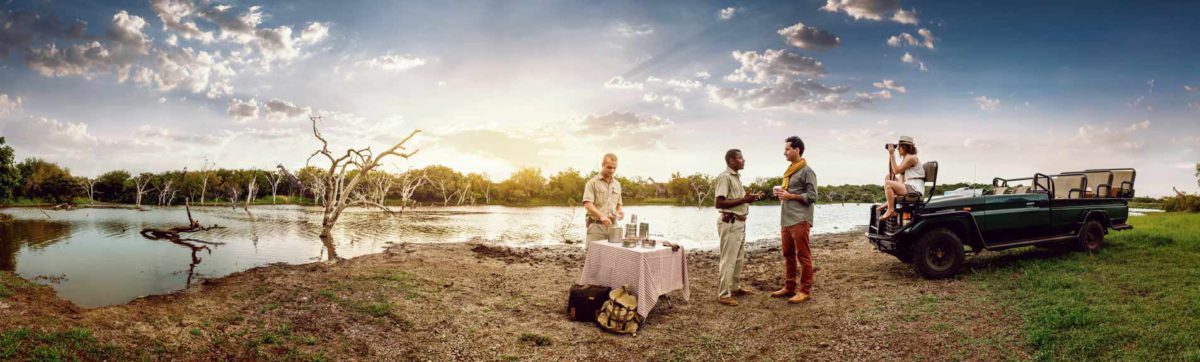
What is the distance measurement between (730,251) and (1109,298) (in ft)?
15.4

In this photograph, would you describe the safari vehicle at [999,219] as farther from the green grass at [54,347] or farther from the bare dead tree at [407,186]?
the bare dead tree at [407,186]

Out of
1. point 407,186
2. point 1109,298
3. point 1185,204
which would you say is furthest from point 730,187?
point 407,186

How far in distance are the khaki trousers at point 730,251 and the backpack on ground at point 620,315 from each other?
6.09ft

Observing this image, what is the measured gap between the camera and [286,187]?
103750 mm

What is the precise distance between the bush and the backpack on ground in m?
34.5

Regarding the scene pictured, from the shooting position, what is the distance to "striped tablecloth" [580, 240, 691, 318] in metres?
6.84

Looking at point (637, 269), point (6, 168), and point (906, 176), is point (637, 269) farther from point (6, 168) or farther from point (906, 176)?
point (6, 168)

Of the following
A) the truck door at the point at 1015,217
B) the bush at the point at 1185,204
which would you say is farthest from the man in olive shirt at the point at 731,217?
the bush at the point at 1185,204

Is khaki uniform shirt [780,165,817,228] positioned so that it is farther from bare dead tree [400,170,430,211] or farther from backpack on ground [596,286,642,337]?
bare dead tree [400,170,430,211]

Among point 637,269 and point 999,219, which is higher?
point 999,219

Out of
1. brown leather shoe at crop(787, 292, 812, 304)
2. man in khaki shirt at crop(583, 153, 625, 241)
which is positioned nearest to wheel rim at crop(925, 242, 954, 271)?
Result: brown leather shoe at crop(787, 292, 812, 304)

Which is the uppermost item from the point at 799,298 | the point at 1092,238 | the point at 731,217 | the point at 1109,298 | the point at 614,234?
the point at 731,217

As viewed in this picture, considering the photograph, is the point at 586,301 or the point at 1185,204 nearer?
the point at 586,301

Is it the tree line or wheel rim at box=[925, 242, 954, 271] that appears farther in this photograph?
the tree line
